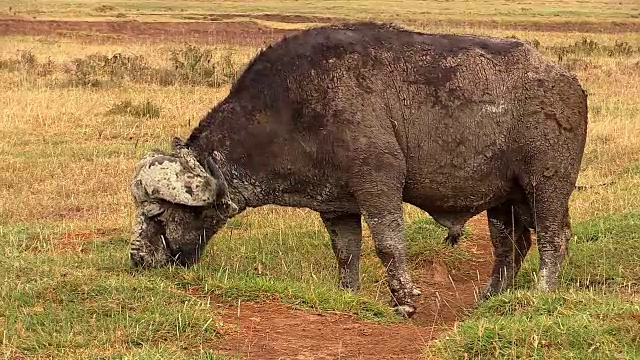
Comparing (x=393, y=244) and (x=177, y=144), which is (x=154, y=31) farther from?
(x=393, y=244)

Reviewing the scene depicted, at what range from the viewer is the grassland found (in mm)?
5770

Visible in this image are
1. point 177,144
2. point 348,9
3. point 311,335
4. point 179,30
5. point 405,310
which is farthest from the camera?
point 348,9

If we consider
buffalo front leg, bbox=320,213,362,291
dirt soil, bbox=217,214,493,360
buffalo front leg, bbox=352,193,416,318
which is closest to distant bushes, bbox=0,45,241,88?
buffalo front leg, bbox=320,213,362,291

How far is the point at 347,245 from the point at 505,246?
176 centimetres

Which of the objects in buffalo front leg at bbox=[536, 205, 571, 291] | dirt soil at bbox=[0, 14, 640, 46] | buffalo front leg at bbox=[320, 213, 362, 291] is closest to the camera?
buffalo front leg at bbox=[536, 205, 571, 291]

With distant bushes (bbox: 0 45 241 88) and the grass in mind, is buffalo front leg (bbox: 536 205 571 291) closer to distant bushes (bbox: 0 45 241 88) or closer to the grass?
distant bushes (bbox: 0 45 241 88)

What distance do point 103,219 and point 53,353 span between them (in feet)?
16.7

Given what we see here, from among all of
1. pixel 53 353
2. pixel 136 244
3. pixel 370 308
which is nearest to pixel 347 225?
pixel 370 308

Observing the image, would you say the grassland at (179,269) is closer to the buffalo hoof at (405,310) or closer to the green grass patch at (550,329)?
the green grass patch at (550,329)

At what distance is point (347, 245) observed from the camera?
8250 mm

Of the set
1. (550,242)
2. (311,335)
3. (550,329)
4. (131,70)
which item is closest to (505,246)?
(550,242)

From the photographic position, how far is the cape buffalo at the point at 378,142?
7375mm

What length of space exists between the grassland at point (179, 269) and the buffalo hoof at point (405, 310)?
301mm

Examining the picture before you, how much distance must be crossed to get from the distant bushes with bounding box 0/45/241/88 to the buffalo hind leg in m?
12.7
